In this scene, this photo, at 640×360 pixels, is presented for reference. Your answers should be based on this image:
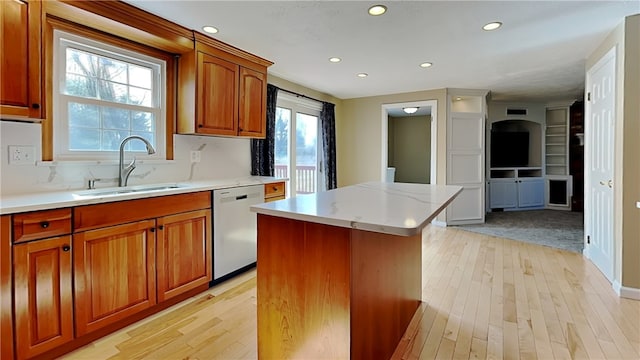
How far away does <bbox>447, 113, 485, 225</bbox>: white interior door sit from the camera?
16.7 feet

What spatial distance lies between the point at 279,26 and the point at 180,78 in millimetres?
→ 1040

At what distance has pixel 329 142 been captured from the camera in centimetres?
528

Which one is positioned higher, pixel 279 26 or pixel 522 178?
pixel 279 26

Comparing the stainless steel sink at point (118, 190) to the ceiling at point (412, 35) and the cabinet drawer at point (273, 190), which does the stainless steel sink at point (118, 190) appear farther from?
the ceiling at point (412, 35)

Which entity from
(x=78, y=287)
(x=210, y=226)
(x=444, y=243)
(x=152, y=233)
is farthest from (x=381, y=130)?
(x=78, y=287)

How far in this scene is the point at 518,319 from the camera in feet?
7.24

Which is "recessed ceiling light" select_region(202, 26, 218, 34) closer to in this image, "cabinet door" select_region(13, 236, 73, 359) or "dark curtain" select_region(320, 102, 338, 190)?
"cabinet door" select_region(13, 236, 73, 359)

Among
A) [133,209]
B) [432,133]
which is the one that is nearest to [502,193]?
[432,133]

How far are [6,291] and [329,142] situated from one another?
14.0 ft

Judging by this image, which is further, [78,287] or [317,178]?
[317,178]

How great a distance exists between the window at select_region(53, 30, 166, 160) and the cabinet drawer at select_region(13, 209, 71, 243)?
774 millimetres

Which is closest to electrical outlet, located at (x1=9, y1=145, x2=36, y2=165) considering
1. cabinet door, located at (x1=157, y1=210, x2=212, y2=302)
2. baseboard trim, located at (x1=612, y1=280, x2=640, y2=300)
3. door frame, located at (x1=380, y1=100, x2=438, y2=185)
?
cabinet door, located at (x1=157, y1=210, x2=212, y2=302)

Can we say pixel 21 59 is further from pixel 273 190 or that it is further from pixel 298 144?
pixel 298 144

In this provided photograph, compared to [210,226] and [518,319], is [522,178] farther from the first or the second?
[210,226]
